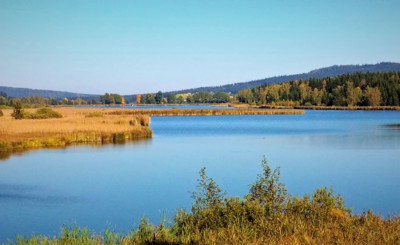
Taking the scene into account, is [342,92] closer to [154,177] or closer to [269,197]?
[154,177]

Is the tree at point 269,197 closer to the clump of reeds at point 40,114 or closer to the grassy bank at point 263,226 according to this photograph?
the grassy bank at point 263,226

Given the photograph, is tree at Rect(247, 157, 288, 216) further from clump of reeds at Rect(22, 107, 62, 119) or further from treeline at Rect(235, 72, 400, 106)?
treeline at Rect(235, 72, 400, 106)

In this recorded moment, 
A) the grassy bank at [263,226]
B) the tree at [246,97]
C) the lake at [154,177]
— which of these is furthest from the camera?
the tree at [246,97]

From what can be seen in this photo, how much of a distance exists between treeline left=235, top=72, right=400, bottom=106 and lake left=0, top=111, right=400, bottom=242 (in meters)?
96.1

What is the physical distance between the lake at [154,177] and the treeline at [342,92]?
315 ft

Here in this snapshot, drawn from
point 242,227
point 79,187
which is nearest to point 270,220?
point 242,227

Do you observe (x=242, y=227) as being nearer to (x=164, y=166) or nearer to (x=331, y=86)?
(x=164, y=166)

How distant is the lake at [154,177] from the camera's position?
15.0m

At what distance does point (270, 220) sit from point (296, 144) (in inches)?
1107

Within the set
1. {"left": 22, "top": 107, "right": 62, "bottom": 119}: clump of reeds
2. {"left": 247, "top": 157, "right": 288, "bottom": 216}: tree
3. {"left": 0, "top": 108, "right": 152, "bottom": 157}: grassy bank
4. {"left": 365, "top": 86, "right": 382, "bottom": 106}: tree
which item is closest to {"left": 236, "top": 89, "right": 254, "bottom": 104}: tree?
{"left": 365, "top": 86, "right": 382, "bottom": 106}: tree

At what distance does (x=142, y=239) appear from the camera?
914 cm

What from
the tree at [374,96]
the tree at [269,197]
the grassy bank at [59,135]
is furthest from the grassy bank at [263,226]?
the tree at [374,96]

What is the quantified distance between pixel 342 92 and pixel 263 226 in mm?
134595

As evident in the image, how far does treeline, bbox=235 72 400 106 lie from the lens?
128 metres
